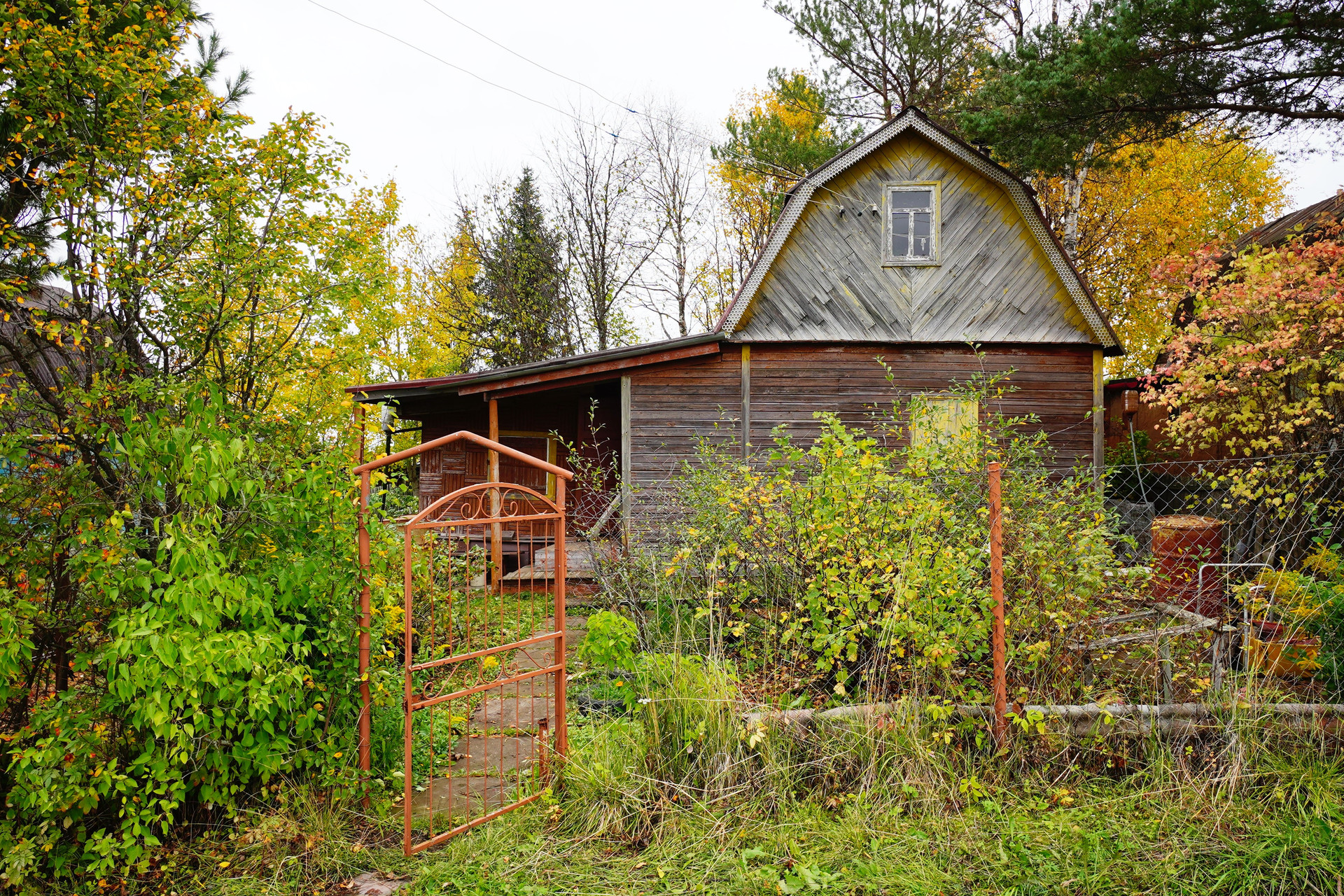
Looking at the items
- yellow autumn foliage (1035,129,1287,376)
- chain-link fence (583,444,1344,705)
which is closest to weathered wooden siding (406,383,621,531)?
chain-link fence (583,444,1344,705)

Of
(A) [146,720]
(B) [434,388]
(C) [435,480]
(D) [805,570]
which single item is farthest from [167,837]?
(C) [435,480]

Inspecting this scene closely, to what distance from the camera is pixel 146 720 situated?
319 cm

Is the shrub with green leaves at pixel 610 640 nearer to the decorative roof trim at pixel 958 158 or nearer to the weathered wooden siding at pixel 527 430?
the decorative roof trim at pixel 958 158

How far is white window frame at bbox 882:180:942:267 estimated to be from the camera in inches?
427

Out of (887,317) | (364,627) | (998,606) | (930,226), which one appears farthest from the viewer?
(930,226)

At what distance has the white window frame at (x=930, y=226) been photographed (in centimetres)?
1085

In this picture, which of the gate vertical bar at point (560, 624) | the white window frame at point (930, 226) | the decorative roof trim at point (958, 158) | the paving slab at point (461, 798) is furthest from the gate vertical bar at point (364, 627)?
the white window frame at point (930, 226)

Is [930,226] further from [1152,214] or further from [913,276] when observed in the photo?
[1152,214]

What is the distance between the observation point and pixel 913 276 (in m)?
10.9

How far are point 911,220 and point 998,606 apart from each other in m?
8.32

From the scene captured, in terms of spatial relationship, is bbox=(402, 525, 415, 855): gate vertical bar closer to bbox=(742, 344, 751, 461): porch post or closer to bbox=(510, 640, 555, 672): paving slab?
bbox=(510, 640, 555, 672): paving slab

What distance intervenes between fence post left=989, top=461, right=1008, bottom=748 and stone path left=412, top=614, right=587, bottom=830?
8.11 feet

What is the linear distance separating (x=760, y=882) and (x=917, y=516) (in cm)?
203

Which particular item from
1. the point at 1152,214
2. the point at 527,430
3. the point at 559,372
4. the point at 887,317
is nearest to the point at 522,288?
the point at 527,430
